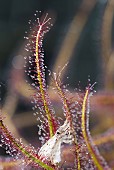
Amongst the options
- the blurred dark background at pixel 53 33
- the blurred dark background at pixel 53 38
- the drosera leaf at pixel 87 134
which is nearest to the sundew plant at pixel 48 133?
the drosera leaf at pixel 87 134

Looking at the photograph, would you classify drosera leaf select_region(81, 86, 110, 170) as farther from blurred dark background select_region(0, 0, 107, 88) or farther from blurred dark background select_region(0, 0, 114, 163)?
blurred dark background select_region(0, 0, 107, 88)

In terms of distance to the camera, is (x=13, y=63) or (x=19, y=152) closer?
(x=19, y=152)

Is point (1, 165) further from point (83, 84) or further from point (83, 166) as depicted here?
point (83, 84)

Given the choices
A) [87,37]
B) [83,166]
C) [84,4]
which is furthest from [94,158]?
[87,37]

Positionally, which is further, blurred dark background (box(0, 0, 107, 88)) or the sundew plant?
blurred dark background (box(0, 0, 107, 88))

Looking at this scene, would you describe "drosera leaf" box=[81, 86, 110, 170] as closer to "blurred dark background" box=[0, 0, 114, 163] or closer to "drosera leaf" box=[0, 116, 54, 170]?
"drosera leaf" box=[0, 116, 54, 170]

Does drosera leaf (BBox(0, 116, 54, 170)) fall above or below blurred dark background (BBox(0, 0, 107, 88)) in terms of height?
below

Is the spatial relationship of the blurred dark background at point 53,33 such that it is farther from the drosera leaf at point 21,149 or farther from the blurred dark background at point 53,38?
the drosera leaf at point 21,149

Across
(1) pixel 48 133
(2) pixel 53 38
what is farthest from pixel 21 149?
(2) pixel 53 38

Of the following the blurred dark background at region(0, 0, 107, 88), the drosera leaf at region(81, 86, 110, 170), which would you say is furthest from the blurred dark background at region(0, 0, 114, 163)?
the drosera leaf at region(81, 86, 110, 170)

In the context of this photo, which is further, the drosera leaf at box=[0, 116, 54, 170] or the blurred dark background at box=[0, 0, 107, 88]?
the blurred dark background at box=[0, 0, 107, 88]

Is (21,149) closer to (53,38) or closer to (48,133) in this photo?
(48,133)
